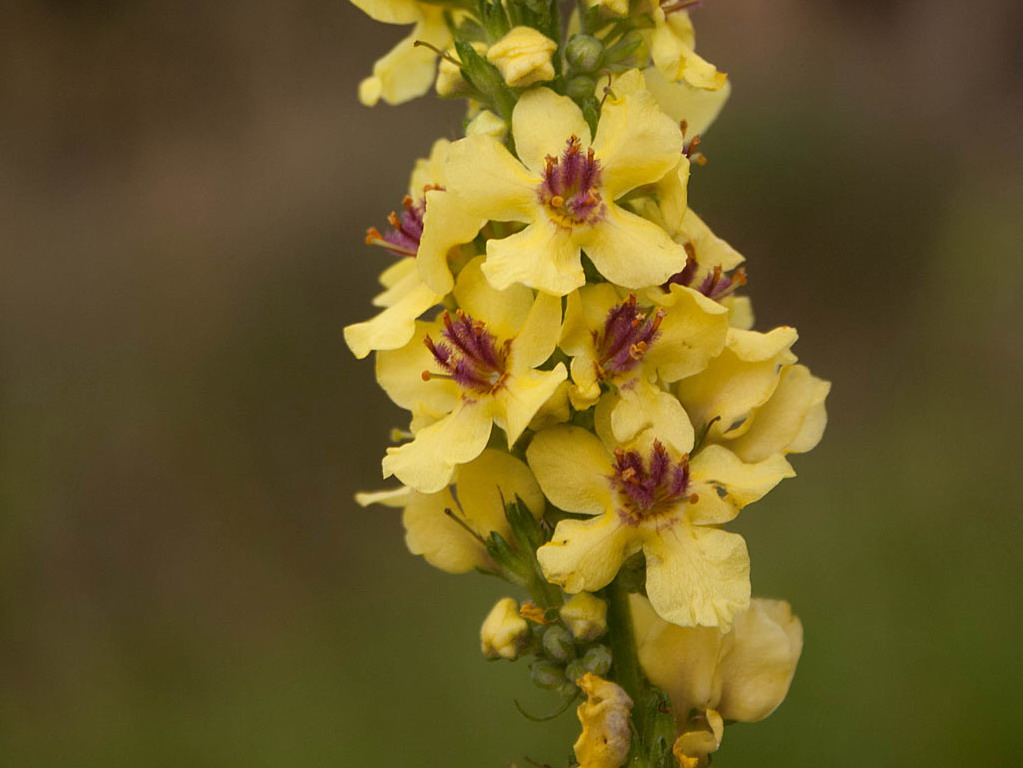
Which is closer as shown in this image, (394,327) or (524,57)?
(524,57)

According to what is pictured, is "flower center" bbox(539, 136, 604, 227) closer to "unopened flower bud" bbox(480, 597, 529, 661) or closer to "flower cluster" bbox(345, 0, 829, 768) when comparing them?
"flower cluster" bbox(345, 0, 829, 768)

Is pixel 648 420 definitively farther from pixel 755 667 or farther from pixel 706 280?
pixel 755 667

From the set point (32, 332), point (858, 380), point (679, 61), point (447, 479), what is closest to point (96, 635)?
point (32, 332)

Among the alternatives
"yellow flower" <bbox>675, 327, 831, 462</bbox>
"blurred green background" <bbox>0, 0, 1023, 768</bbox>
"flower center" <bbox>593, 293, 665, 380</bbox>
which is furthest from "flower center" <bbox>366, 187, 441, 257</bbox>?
"blurred green background" <bbox>0, 0, 1023, 768</bbox>

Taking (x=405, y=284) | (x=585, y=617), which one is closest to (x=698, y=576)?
(x=585, y=617)

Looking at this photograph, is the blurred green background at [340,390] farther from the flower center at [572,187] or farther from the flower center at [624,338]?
the flower center at [572,187]

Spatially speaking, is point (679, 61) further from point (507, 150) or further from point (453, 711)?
point (453, 711)

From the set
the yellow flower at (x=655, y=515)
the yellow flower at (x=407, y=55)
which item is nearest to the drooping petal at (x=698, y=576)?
the yellow flower at (x=655, y=515)
